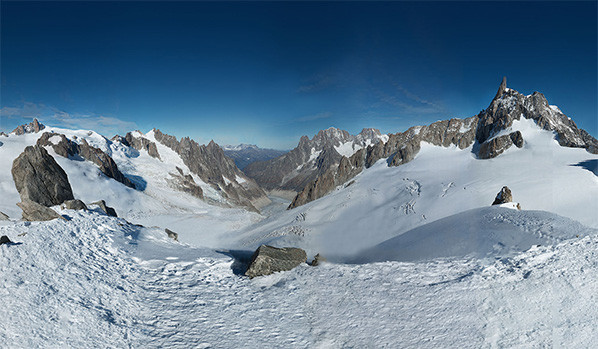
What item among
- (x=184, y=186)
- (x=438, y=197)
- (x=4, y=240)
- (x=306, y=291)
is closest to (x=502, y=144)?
(x=438, y=197)

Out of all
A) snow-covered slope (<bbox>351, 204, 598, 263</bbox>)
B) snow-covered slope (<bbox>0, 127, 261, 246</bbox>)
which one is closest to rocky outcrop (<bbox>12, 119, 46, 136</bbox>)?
snow-covered slope (<bbox>0, 127, 261, 246</bbox>)

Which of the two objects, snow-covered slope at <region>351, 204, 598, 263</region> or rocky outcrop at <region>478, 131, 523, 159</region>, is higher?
rocky outcrop at <region>478, 131, 523, 159</region>

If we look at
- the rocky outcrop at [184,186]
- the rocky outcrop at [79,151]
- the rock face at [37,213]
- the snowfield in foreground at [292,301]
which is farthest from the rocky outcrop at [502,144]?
the rocky outcrop at [79,151]

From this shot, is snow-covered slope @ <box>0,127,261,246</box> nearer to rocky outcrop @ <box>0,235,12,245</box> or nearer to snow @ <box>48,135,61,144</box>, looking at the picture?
snow @ <box>48,135,61,144</box>

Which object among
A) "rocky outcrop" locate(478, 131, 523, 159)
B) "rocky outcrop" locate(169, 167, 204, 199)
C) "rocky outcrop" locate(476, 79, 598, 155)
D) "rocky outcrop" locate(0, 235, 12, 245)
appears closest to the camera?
"rocky outcrop" locate(0, 235, 12, 245)

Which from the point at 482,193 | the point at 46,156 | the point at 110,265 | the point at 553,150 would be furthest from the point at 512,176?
the point at 46,156

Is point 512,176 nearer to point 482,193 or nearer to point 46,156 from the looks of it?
point 482,193
